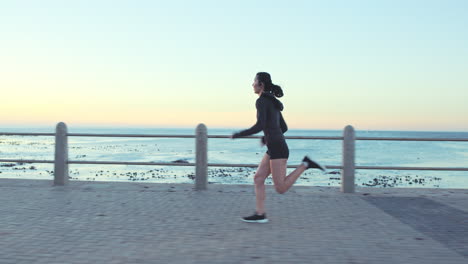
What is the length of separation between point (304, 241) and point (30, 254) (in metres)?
2.91

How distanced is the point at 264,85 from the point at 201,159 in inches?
138

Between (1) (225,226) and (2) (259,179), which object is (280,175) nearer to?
(2) (259,179)

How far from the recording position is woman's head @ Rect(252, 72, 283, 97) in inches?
234

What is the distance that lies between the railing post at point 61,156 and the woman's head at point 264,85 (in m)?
5.27

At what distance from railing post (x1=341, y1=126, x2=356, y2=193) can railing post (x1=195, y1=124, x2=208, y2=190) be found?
2739 millimetres

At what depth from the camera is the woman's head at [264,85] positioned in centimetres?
595

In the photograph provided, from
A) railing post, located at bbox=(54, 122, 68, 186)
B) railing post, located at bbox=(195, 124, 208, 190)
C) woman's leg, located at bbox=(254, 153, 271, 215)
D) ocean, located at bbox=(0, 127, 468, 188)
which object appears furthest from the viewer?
ocean, located at bbox=(0, 127, 468, 188)

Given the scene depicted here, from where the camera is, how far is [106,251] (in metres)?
4.68


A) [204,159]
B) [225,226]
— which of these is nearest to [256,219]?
[225,226]

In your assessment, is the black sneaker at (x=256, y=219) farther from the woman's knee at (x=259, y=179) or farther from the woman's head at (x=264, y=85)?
the woman's head at (x=264, y=85)

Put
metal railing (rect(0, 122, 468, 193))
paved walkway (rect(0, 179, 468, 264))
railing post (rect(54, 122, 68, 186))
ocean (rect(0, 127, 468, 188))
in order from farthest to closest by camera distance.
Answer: ocean (rect(0, 127, 468, 188)) → railing post (rect(54, 122, 68, 186)) → metal railing (rect(0, 122, 468, 193)) → paved walkway (rect(0, 179, 468, 264))

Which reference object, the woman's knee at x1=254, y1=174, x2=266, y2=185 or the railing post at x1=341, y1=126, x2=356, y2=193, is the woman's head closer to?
the woman's knee at x1=254, y1=174, x2=266, y2=185

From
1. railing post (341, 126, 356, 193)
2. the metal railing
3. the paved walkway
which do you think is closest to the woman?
the paved walkway

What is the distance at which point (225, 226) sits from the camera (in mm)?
5902
